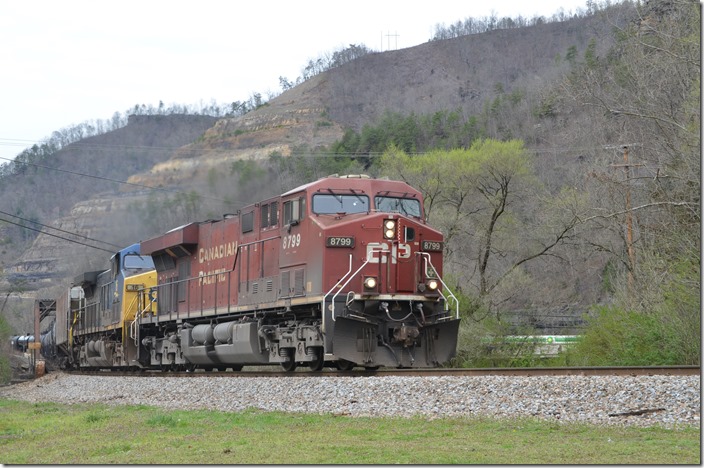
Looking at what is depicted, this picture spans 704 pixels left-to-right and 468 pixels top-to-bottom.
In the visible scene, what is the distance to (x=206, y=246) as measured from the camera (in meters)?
22.1

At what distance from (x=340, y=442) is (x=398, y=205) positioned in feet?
28.4

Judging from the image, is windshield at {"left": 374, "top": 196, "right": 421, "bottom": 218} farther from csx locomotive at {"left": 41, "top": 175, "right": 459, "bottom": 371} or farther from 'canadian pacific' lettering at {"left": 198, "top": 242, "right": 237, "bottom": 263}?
'canadian pacific' lettering at {"left": 198, "top": 242, "right": 237, "bottom": 263}

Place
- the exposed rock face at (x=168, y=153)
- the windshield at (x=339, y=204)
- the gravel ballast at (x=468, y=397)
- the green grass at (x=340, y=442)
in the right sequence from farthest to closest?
the exposed rock face at (x=168, y=153)
the windshield at (x=339, y=204)
the gravel ballast at (x=468, y=397)
the green grass at (x=340, y=442)

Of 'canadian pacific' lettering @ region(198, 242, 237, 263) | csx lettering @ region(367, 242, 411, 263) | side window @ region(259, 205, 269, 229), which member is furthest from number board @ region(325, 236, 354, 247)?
'canadian pacific' lettering @ region(198, 242, 237, 263)

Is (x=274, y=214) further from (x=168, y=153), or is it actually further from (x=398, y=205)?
(x=168, y=153)

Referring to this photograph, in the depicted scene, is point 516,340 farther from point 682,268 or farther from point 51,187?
point 51,187

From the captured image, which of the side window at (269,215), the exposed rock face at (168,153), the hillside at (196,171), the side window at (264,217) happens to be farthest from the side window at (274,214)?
the exposed rock face at (168,153)

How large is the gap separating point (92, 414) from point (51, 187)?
120 feet

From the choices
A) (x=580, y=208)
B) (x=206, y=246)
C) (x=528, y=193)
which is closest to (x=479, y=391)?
(x=206, y=246)

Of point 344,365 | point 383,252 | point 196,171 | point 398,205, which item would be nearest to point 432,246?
point 398,205

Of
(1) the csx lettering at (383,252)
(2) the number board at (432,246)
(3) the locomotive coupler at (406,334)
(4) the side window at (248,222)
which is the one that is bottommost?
(3) the locomotive coupler at (406,334)

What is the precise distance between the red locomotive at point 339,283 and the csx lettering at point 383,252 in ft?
0.06

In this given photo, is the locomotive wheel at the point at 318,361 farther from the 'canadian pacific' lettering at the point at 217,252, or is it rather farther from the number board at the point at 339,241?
the 'canadian pacific' lettering at the point at 217,252

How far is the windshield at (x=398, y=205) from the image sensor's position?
1717 centimetres
